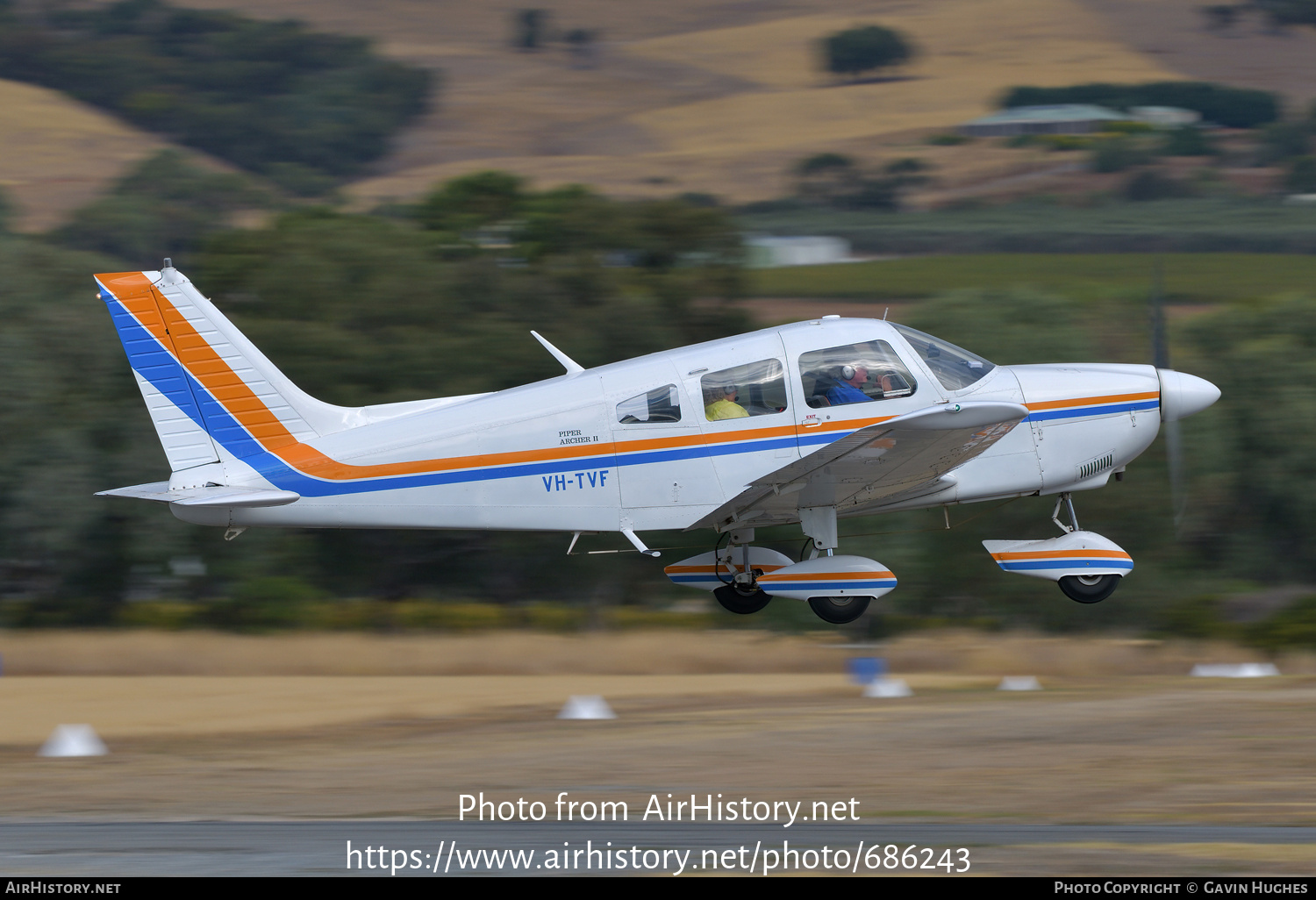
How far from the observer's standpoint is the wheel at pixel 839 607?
12.2 metres

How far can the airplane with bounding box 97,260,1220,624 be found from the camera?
38.3ft

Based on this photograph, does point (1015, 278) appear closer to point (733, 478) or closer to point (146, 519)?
point (146, 519)

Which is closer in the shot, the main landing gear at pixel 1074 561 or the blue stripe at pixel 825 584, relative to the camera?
the blue stripe at pixel 825 584

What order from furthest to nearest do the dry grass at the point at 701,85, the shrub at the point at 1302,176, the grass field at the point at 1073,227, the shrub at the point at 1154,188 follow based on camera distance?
1. the dry grass at the point at 701,85
2. the shrub at the point at 1302,176
3. the shrub at the point at 1154,188
4. the grass field at the point at 1073,227

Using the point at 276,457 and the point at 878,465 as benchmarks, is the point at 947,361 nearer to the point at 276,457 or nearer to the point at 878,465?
the point at 878,465

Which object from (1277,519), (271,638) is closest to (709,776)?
(271,638)

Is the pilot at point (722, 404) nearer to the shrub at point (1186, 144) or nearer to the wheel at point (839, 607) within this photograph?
the wheel at point (839, 607)

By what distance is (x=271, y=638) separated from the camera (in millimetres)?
18719

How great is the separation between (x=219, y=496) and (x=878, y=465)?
5.45 m

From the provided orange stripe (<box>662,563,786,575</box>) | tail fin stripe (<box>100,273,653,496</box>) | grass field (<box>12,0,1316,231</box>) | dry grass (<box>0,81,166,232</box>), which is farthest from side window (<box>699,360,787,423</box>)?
grass field (<box>12,0,1316,231</box>)

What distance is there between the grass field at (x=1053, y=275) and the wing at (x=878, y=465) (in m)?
24.6

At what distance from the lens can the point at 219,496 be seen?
38.4 feet

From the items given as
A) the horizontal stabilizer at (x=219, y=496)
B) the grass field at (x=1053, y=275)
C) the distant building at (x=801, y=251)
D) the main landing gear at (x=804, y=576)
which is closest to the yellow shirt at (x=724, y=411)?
the main landing gear at (x=804, y=576)

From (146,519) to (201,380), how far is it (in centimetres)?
1109
